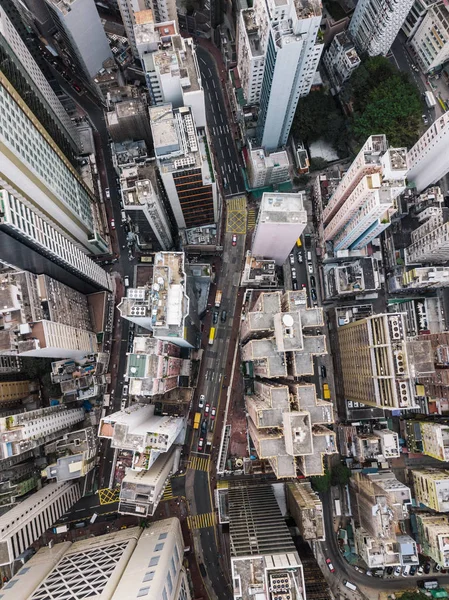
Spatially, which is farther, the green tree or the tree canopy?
the tree canopy

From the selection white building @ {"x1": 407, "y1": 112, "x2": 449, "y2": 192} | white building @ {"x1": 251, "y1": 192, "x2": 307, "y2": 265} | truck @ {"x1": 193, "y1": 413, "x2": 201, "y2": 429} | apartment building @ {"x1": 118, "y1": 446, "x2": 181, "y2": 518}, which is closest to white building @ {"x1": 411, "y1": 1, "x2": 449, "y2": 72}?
white building @ {"x1": 407, "y1": 112, "x2": 449, "y2": 192}

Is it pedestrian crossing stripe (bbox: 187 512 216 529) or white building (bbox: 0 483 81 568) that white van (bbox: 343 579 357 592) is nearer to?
pedestrian crossing stripe (bbox: 187 512 216 529)

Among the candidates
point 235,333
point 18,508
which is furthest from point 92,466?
point 235,333

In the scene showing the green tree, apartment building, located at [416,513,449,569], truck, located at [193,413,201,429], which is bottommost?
apartment building, located at [416,513,449,569]

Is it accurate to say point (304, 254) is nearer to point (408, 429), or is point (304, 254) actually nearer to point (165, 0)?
point (408, 429)

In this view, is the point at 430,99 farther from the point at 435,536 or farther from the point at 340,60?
the point at 435,536
